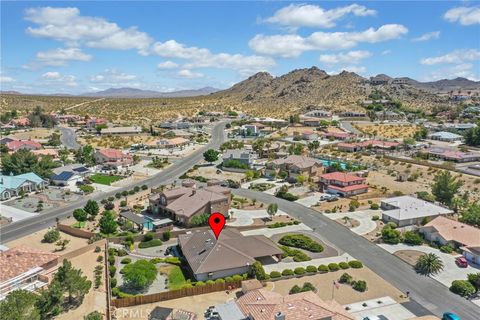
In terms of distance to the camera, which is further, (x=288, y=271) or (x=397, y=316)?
(x=288, y=271)

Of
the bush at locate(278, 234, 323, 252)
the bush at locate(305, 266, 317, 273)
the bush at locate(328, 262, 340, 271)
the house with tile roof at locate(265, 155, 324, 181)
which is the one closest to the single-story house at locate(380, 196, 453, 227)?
the bush at locate(278, 234, 323, 252)

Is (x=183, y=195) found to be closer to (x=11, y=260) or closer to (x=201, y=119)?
(x=11, y=260)

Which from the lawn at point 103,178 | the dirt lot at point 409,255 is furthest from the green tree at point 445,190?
the lawn at point 103,178

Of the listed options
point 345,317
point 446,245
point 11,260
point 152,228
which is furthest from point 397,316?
point 11,260

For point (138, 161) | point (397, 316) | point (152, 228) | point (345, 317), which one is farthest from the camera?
point (138, 161)

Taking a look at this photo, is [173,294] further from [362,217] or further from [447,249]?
[362,217]
